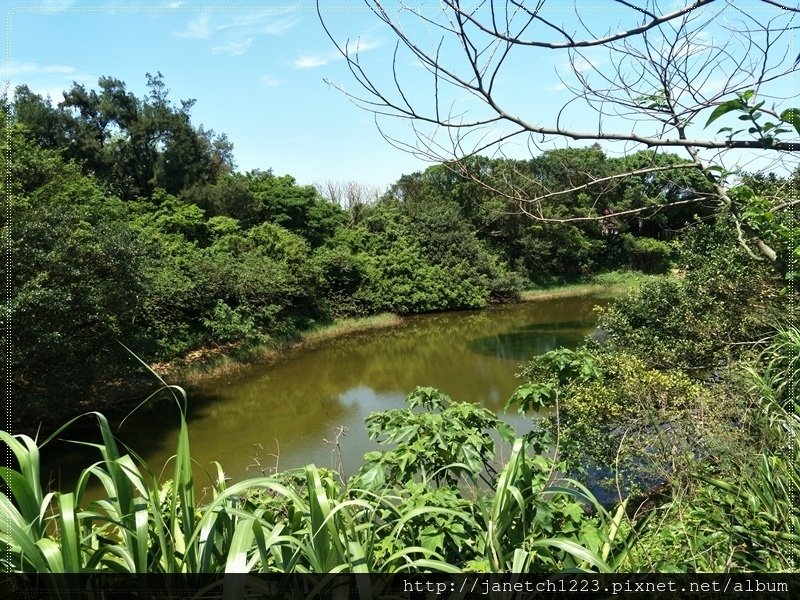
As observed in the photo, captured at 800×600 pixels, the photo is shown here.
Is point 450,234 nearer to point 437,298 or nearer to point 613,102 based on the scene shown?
point 437,298

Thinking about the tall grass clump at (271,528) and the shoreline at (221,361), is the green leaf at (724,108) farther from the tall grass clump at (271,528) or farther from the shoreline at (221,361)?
the shoreline at (221,361)

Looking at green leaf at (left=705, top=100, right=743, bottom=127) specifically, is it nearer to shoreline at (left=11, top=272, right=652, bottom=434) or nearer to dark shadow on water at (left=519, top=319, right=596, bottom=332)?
shoreline at (left=11, top=272, right=652, bottom=434)

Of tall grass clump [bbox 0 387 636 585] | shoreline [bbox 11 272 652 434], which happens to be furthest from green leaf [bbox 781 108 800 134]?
shoreline [bbox 11 272 652 434]

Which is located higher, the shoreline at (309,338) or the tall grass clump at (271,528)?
the tall grass clump at (271,528)

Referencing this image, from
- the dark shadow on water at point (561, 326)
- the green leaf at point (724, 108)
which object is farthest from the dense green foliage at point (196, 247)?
the green leaf at point (724, 108)

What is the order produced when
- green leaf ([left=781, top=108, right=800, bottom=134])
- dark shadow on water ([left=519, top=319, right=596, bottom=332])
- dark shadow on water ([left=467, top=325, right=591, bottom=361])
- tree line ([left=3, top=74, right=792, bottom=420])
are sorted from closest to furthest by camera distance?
1. green leaf ([left=781, top=108, right=800, bottom=134])
2. tree line ([left=3, top=74, right=792, bottom=420])
3. dark shadow on water ([left=467, top=325, right=591, bottom=361])
4. dark shadow on water ([left=519, top=319, right=596, bottom=332])

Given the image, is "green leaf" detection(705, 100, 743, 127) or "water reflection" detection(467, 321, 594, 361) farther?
"water reflection" detection(467, 321, 594, 361)

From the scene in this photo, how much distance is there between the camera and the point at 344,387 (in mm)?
9789

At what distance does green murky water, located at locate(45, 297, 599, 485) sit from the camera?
265 inches

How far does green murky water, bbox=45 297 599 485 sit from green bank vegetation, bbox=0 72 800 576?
2.58 feet

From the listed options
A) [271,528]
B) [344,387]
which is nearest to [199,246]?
[344,387]

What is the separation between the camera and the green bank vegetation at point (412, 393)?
49.3 inches

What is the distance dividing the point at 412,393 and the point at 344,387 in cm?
722

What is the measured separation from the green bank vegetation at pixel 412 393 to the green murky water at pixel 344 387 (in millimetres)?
787
